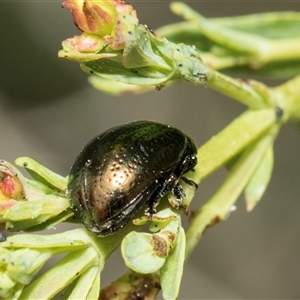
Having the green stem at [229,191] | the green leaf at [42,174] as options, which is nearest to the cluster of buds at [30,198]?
the green leaf at [42,174]

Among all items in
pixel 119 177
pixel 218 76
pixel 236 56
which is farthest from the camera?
pixel 236 56

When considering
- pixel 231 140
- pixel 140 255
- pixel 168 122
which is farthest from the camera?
pixel 168 122

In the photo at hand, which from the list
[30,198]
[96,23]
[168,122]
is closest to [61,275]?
[30,198]

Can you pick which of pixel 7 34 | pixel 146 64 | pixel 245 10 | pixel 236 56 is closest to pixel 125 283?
pixel 146 64

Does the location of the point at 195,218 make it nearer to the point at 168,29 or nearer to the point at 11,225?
the point at 11,225

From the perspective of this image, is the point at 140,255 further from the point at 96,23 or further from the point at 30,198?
the point at 96,23

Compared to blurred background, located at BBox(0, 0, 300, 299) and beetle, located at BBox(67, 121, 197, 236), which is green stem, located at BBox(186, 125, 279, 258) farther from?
blurred background, located at BBox(0, 0, 300, 299)

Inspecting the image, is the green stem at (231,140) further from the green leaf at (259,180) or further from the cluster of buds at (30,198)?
the cluster of buds at (30,198)

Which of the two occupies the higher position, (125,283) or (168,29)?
(168,29)
